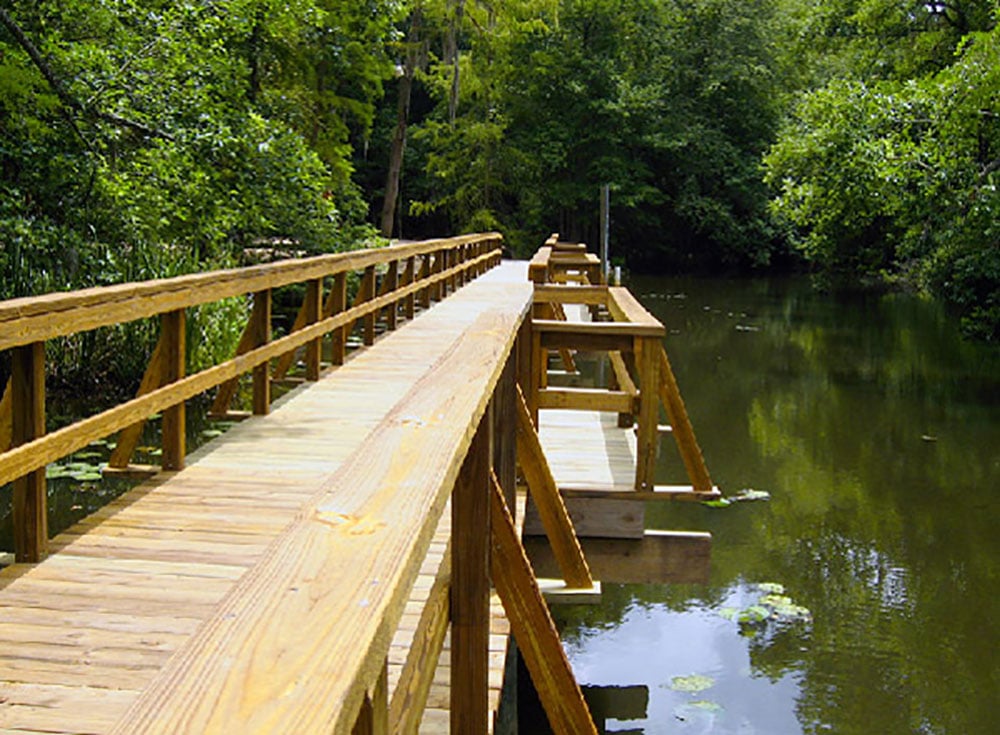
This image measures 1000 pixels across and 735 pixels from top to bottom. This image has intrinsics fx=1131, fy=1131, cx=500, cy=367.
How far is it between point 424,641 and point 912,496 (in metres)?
9.93

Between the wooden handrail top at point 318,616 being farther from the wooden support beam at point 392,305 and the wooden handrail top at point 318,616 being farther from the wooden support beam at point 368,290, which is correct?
the wooden support beam at point 392,305

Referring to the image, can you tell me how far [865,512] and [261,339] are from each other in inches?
261

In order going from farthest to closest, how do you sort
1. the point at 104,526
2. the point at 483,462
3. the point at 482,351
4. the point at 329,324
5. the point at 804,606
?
the point at 804,606 → the point at 329,324 → the point at 104,526 → the point at 482,351 → the point at 483,462

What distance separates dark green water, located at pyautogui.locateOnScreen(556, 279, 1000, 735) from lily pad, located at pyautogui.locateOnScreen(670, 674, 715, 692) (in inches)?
0.5

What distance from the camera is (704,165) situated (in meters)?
44.2

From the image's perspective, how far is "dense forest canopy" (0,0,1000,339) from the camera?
1107 centimetres

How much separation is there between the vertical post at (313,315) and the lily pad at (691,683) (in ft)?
10.9

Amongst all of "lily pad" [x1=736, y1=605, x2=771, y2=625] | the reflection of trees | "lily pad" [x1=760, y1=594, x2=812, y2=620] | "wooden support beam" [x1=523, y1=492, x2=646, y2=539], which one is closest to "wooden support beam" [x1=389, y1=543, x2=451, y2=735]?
"wooden support beam" [x1=523, y1=492, x2=646, y2=539]

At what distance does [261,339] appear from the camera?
696 cm

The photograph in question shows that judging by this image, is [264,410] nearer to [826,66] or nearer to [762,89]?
[762,89]

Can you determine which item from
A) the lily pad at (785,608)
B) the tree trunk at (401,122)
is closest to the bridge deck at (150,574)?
the lily pad at (785,608)

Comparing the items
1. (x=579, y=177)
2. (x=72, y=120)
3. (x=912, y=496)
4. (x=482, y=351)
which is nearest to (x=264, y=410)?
(x=482, y=351)

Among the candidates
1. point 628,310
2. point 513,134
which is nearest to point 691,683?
point 628,310

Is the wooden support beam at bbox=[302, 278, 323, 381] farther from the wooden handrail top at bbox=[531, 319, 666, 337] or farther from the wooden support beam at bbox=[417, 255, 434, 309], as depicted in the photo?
the wooden support beam at bbox=[417, 255, 434, 309]
